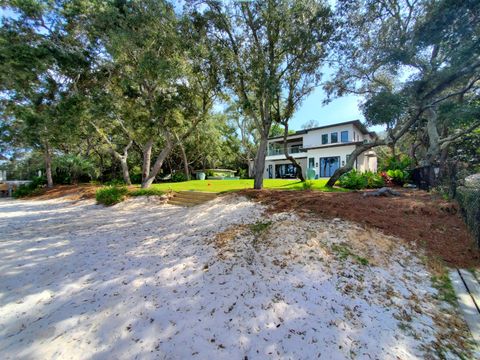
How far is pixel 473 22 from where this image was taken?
6.62 meters

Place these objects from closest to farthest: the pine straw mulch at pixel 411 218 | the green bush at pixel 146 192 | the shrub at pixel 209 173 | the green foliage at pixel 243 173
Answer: the pine straw mulch at pixel 411 218 → the green bush at pixel 146 192 → the shrub at pixel 209 173 → the green foliage at pixel 243 173

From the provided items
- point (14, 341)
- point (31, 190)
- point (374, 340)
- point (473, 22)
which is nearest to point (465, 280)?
point (374, 340)

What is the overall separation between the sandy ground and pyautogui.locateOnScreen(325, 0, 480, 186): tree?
6681 millimetres

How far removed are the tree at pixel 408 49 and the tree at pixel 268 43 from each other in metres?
1.16

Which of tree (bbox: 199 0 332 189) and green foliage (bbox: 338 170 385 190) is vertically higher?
tree (bbox: 199 0 332 189)

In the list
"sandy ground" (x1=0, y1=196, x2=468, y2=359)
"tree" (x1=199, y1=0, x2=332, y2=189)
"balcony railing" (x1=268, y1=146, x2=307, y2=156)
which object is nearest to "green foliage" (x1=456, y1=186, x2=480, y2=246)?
"sandy ground" (x1=0, y1=196, x2=468, y2=359)

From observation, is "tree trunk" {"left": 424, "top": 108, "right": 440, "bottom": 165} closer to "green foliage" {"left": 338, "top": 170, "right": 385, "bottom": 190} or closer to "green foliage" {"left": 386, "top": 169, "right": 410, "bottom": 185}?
"green foliage" {"left": 386, "top": 169, "right": 410, "bottom": 185}

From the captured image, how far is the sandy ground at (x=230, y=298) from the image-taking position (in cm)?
235

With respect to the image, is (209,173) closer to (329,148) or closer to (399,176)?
(329,148)

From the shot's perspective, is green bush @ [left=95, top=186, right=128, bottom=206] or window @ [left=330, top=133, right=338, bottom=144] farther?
window @ [left=330, top=133, right=338, bottom=144]

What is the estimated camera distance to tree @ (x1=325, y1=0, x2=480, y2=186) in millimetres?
6734

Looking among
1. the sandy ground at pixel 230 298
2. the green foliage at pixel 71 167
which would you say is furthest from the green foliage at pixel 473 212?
the green foliage at pixel 71 167

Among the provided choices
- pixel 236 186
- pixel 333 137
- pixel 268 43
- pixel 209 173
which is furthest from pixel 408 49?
pixel 209 173

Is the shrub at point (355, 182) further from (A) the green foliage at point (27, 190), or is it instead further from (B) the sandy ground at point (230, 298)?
(A) the green foliage at point (27, 190)
